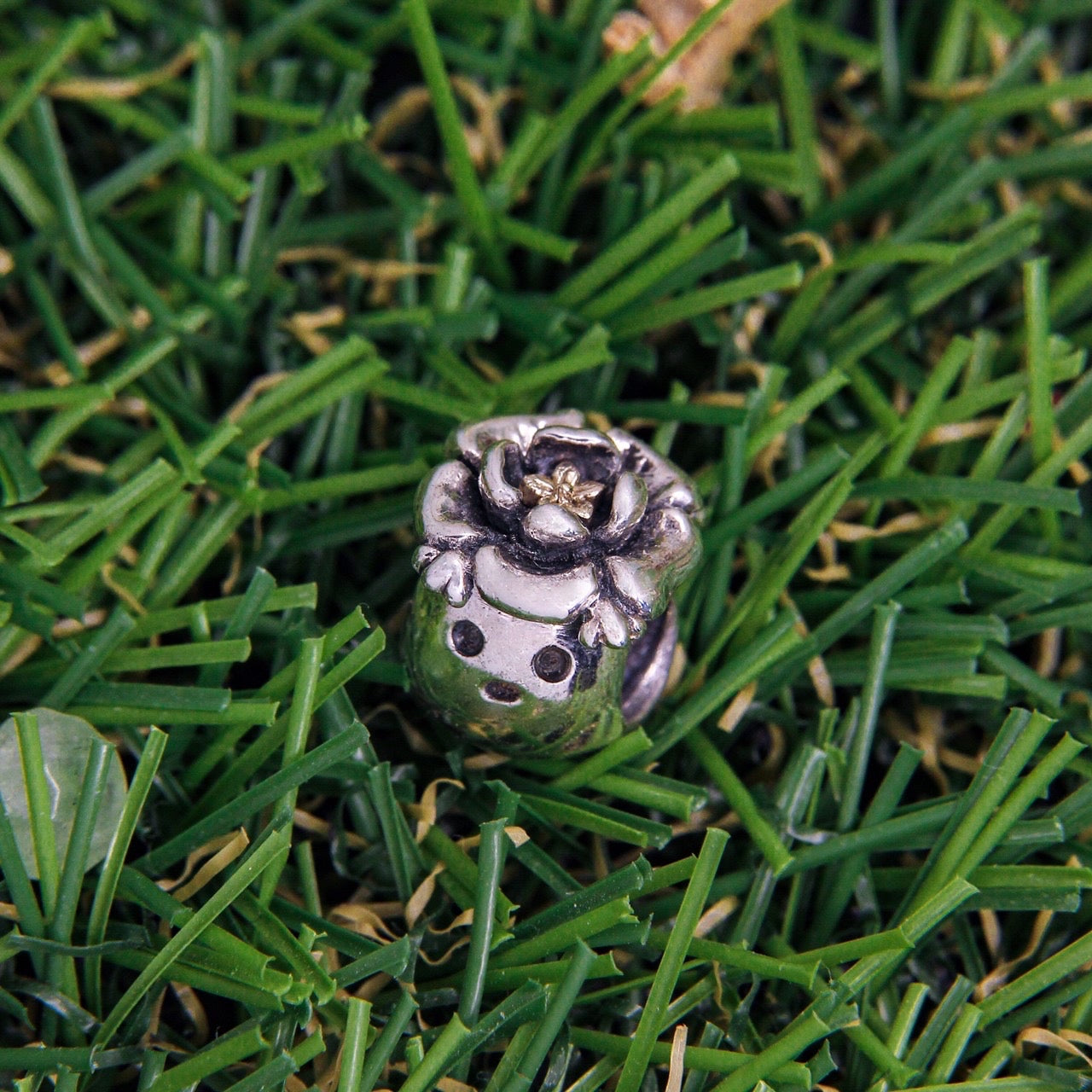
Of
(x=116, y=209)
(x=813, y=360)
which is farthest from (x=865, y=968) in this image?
(x=116, y=209)

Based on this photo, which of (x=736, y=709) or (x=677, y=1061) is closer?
(x=677, y=1061)

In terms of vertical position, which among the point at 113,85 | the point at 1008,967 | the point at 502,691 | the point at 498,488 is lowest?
the point at 1008,967

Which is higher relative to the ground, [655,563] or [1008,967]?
[655,563]

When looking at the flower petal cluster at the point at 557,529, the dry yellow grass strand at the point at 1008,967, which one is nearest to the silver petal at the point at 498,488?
Result: the flower petal cluster at the point at 557,529

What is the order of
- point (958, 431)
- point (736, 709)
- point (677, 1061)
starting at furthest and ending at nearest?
point (958, 431) → point (736, 709) → point (677, 1061)

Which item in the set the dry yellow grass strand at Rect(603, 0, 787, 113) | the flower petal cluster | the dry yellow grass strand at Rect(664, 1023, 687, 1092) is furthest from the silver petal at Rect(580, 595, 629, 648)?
the dry yellow grass strand at Rect(603, 0, 787, 113)

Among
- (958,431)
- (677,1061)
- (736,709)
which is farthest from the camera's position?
(958,431)

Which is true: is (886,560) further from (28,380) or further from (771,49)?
(28,380)

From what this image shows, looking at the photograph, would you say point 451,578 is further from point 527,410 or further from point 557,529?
point 527,410

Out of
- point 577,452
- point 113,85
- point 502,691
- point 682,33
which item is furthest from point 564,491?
point 113,85

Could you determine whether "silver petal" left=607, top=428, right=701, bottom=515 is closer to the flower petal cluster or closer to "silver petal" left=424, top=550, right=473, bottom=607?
the flower petal cluster
